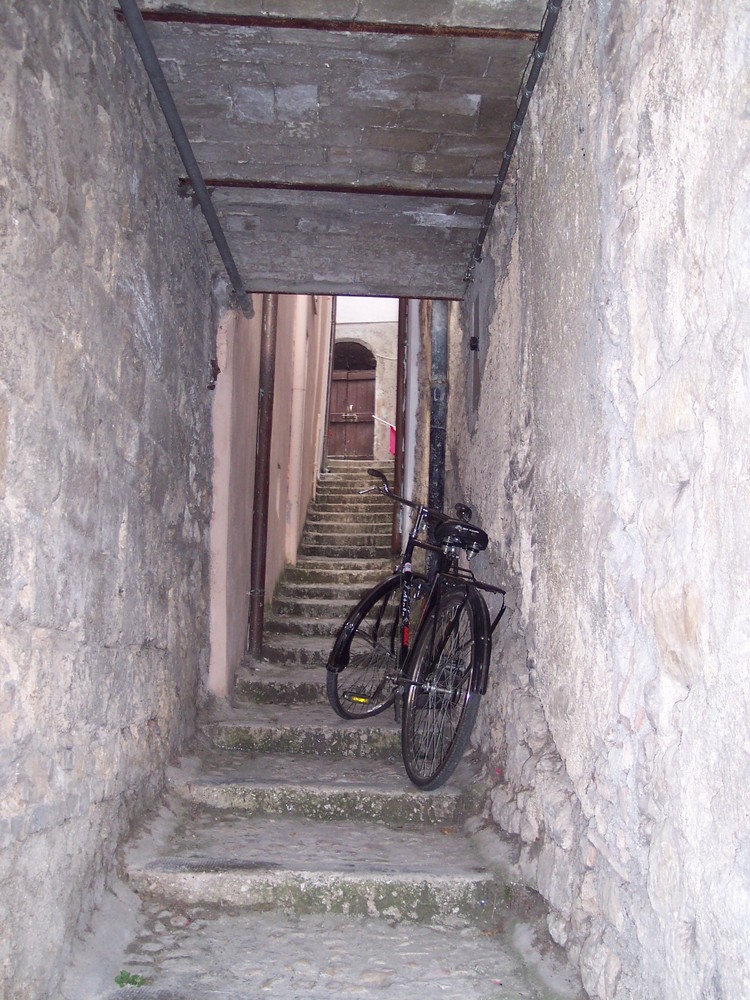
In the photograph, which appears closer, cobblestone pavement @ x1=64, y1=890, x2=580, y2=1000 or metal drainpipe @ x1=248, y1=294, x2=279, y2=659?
cobblestone pavement @ x1=64, y1=890, x2=580, y2=1000

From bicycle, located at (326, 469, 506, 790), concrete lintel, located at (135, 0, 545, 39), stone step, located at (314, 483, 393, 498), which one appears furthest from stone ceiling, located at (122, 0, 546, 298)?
stone step, located at (314, 483, 393, 498)

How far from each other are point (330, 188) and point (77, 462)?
1572 mm

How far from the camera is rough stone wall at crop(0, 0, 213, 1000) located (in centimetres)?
155

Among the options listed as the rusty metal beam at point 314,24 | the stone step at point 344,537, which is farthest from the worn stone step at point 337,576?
the rusty metal beam at point 314,24

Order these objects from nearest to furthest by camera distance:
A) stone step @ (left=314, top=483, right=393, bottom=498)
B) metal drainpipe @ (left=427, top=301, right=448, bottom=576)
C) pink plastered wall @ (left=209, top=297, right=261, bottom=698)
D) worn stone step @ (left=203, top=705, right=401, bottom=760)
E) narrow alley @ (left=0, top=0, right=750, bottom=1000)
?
narrow alley @ (left=0, top=0, right=750, bottom=1000) < worn stone step @ (left=203, top=705, right=401, bottom=760) < pink plastered wall @ (left=209, top=297, right=261, bottom=698) < metal drainpipe @ (left=427, top=301, right=448, bottom=576) < stone step @ (left=314, top=483, right=393, bottom=498)

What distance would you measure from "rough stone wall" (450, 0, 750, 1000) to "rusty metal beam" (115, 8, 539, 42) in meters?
0.26

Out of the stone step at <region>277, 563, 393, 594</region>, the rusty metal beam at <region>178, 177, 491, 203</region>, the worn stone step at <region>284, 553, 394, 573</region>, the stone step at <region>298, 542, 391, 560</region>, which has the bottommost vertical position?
the stone step at <region>277, 563, 393, 594</region>

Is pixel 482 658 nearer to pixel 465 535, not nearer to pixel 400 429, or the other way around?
pixel 465 535

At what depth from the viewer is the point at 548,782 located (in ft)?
6.98

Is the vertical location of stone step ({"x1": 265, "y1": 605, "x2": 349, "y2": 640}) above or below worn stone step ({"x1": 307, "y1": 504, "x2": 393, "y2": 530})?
below

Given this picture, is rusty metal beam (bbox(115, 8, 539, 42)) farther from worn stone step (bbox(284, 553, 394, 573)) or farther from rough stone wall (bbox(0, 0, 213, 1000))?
worn stone step (bbox(284, 553, 394, 573))

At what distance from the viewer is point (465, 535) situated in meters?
3.02

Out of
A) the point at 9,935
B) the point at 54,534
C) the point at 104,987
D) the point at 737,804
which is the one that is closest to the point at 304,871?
the point at 104,987

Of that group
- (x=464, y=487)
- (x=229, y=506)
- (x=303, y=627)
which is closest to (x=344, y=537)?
(x=303, y=627)
